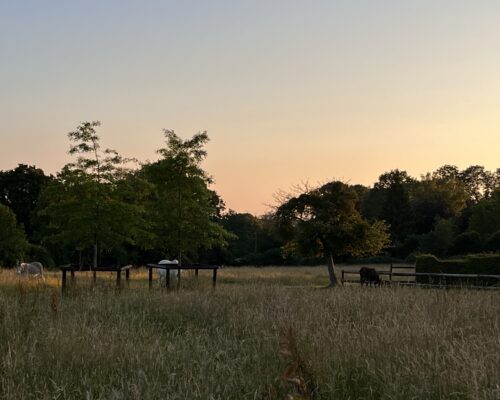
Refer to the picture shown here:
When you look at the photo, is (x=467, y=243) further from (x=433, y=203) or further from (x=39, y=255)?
(x=39, y=255)

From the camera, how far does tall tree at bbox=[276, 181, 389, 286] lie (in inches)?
1148

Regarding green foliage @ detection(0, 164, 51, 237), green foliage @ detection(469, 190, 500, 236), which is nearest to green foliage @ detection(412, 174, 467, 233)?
green foliage @ detection(469, 190, 500, 236)

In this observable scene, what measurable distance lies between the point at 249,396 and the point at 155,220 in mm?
22876

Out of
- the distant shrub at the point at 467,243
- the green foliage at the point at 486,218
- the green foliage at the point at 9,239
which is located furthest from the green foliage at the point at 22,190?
the green foliage at the point at 486,218

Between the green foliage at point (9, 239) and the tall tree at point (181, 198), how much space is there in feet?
45.8

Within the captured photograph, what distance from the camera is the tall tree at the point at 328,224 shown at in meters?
29.2

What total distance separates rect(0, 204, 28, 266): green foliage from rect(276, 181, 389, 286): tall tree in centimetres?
1836

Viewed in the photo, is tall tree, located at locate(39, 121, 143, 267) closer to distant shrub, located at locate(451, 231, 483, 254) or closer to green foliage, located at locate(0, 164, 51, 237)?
green foliage, located at locate(0, 164, 51, 237)

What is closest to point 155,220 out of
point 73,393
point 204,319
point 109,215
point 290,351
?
point 109,215

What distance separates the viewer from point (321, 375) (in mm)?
5160

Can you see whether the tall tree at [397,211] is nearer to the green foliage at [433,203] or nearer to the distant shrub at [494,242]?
the green foliage at [433,203]

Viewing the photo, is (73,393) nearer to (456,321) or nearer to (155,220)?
(456,321)

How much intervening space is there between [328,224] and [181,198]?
783 centimetres

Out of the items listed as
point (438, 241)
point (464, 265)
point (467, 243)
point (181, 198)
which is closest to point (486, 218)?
point (438, 241)
